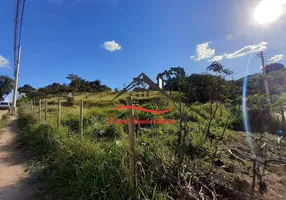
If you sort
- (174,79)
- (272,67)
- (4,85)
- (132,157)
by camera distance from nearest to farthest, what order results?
1. (132,157)
2. (174,79)
3. (272,67)
4. (4,85)

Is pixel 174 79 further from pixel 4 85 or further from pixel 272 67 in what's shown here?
pixel 4 85

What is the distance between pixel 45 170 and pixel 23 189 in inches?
16.7

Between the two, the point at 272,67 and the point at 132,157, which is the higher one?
the point at 272,67

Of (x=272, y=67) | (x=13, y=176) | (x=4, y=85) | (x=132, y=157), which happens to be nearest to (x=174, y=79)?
(x=132, y=157)

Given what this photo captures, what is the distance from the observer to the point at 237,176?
2.31 meters

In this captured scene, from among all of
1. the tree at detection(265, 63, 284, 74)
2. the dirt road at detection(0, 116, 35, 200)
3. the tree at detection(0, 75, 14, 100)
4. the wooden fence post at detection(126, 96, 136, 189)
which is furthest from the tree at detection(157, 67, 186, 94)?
the tree at detection(0, 75, 14, 100)

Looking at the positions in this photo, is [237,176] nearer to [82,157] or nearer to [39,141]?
[82,157]

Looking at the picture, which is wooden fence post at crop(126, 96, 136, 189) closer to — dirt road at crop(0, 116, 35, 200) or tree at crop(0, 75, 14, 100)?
dirt road at crop(0, 116, 35, 200)

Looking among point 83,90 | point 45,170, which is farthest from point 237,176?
point 83,90

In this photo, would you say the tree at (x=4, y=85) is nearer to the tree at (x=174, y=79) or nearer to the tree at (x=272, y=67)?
the tree at (x=174, y=79)

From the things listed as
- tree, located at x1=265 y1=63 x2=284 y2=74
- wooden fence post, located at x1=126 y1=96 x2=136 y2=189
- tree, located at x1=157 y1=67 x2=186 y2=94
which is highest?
tree, located at x1=265 y1=63 x2=284 y2=74

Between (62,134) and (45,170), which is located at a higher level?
(62,134)

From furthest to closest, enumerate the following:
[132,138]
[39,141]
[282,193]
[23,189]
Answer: [39,141] → [23,189] → [282,193] → [132,138]

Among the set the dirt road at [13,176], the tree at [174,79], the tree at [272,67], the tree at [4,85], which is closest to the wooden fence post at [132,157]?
the tree at [174,79]
